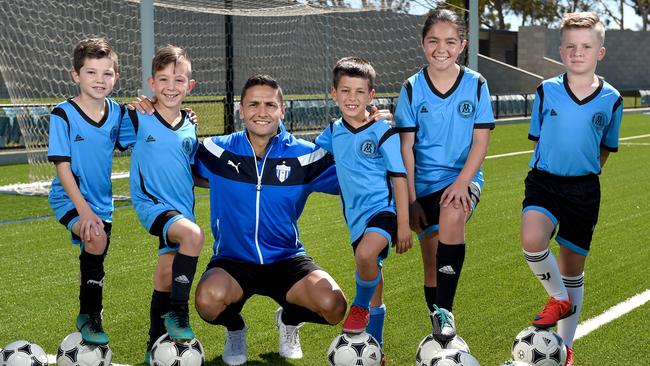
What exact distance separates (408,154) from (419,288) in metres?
1.81

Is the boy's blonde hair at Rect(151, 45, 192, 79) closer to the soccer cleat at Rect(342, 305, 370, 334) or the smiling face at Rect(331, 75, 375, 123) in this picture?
the smiling face at Rect(331, 75, 375, 123)

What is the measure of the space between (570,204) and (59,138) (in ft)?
8.56

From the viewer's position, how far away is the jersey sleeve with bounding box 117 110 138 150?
436 cm

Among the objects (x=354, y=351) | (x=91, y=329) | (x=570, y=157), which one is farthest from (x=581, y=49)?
(x=91, y=329)

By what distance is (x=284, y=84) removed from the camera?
56.6ft

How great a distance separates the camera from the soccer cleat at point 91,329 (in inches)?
158

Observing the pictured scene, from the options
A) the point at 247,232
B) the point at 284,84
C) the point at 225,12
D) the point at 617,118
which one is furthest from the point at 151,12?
the point at 284,84

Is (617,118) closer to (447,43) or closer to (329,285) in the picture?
(447,43)

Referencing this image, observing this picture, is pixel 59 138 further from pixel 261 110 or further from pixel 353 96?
pixel 353 96

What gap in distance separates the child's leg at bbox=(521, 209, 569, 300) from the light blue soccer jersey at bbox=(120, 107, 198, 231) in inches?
68.0

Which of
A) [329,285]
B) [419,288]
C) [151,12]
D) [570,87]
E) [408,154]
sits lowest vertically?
[419,288]

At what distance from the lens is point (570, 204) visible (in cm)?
433

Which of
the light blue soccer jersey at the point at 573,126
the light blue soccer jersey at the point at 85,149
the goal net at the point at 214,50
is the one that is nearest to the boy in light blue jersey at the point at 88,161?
the light blue soccer jersey at the point at 85,149

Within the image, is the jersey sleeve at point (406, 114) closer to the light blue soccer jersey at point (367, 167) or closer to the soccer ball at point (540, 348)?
the light blue soccer jersey at point (367, 167)
